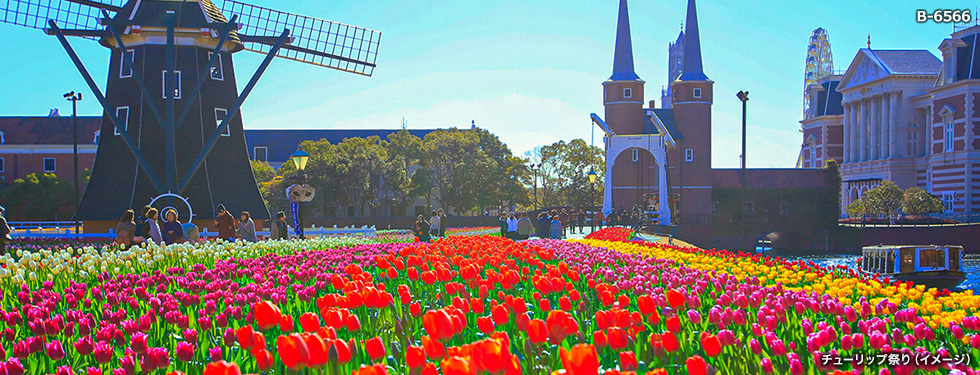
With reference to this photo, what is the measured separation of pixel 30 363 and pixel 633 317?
3.57 metres

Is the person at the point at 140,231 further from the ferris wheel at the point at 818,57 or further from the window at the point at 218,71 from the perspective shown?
the ferris wheel at the point at 818,57

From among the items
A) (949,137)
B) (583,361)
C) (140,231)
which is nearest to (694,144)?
(949,137)

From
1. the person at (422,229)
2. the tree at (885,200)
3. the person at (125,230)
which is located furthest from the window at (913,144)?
the person at (125,230)

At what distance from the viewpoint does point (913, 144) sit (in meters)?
66.9

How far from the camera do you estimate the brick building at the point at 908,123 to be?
185 ft

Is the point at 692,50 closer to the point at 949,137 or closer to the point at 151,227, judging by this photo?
the point at 949,137

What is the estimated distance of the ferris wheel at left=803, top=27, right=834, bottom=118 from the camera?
111 metres

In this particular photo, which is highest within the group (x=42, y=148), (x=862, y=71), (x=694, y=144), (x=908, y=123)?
(x=862, y=71)

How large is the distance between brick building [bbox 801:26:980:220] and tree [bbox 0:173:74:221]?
204ft

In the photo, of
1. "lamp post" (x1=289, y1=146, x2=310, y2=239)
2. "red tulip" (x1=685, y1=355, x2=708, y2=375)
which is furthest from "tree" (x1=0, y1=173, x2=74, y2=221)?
"red tulip" (x1=685, y1=355, x2=708, y2=375)

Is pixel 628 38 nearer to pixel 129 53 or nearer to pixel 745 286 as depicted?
pixel 129 53

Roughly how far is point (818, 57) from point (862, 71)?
43371 millimetres

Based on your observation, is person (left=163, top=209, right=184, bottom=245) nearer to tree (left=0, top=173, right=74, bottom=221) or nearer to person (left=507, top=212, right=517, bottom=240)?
person (left=507, top=212, right=517, bottom=240)

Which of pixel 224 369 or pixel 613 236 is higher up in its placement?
pixel 224 369
